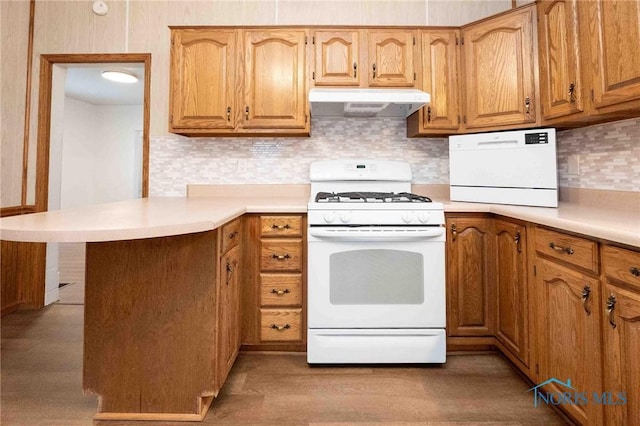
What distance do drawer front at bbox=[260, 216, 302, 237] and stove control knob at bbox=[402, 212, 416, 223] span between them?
0.60 metres

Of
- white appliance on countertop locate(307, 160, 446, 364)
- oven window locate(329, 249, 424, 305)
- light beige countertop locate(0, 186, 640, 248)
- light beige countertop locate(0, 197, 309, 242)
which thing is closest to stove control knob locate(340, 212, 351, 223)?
white appliance on countertop locate(307, 160, 446, 364)

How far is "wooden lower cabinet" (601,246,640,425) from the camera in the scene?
1.05m

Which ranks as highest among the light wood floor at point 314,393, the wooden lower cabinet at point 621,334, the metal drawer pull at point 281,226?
the metal drawer pull at point 281,226

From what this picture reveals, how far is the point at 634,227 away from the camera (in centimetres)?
115

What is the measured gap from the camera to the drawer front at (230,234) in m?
1.61

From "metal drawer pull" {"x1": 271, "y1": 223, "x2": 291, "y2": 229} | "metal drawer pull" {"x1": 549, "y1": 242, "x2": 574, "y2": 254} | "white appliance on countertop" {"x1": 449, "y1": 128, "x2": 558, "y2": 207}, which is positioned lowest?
"metal drawer pull" {"x1": 549, "y1": 242, "x2": 574, "y2": 254}

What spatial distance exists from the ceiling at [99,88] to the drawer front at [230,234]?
360cm

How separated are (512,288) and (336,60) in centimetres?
179

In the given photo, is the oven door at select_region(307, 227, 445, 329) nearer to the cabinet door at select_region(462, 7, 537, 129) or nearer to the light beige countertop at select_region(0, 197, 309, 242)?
the light beige countertop at select_region(0, 197, 309, 242)

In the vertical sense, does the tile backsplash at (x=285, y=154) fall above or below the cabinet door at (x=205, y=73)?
below

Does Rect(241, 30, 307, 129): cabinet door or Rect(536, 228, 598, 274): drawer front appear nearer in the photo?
Rect(536, 228, 598, 274): drawer front

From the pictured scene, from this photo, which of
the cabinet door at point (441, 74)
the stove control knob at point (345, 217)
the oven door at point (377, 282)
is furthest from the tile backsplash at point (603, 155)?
the stove control knob at point (345, 217)

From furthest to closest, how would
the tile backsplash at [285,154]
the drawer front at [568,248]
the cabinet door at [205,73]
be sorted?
the tile backsplash at [285,154]
the cabinet door at [205,73]
the drawer front at [568,248]

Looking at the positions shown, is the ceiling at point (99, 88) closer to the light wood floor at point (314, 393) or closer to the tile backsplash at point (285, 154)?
the tile backsplash at point (285, 154)
